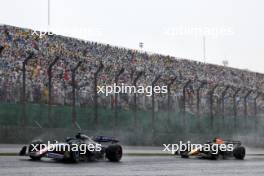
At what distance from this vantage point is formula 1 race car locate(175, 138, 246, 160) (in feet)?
74.2

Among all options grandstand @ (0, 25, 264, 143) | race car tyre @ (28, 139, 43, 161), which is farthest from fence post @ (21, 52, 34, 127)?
race car tyre @ (28, 139, 43, 161)

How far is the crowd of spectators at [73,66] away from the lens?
2356cm

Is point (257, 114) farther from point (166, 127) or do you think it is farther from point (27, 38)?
point (27, 38)

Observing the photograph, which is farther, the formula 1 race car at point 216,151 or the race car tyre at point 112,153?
the formula 1 race car at point 216,151

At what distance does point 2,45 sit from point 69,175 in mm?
13574

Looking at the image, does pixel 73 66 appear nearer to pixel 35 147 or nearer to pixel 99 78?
pixel 99 78

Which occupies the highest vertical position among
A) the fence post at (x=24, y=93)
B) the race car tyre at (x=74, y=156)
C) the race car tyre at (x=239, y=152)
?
the fence post at (x=24, y=93)

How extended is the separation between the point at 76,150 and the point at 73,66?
9915 millimetres

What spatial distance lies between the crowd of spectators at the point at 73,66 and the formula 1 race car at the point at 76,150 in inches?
223

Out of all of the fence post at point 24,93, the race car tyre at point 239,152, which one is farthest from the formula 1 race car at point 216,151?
the fence post at point 24,93

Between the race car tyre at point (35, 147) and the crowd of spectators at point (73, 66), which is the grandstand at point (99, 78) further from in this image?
the race car tyre at point (35, 147)

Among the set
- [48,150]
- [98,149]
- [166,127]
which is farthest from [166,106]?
[48,150]

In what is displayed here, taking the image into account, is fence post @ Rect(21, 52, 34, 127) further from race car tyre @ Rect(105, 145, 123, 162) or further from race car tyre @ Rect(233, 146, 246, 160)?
race car tyre @ Rect(233, 146, 246, 160)

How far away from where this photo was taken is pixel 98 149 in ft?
60.1
